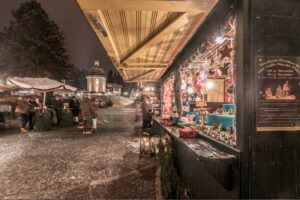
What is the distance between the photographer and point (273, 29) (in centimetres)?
275

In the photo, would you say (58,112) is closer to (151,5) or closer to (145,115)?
(145,115)

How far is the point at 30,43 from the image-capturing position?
32.2 metres

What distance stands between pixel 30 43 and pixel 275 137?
37.1 meters

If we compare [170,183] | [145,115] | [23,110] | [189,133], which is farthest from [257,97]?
[23,110]

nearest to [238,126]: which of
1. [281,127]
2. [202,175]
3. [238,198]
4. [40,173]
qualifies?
[281,127]

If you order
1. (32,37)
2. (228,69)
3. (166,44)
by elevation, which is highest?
(32,37)

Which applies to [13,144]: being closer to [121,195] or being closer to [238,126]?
[121,195]

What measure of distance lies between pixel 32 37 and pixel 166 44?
113ft

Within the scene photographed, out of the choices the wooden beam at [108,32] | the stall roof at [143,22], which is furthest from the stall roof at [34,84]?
the stall roof at [143,22]

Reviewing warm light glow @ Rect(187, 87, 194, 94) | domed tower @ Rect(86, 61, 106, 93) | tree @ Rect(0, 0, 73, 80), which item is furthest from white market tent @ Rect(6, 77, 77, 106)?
domed tower @ Rect(86, 61, 106, 93)

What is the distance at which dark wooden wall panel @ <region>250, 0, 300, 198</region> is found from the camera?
2689 mm

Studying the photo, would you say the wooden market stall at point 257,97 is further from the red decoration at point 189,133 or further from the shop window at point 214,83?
the red decoration at point 189,133

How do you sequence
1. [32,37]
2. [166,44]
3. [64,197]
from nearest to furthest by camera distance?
1. [64,197]
2. [166,44]
3. [32,37]

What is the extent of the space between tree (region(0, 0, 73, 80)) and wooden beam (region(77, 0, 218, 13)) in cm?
3326
